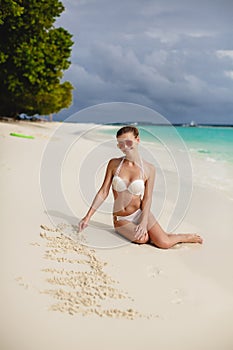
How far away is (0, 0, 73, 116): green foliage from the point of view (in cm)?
545

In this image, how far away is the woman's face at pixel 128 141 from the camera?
49.3 inches

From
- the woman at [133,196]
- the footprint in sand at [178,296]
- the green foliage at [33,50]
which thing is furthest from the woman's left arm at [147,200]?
the green foliage at [33,50]

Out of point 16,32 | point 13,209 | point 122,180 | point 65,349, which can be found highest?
point 16,32

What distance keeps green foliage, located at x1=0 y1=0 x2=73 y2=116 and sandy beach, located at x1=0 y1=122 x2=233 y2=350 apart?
13.9 feet

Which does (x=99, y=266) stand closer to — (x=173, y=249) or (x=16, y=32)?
(x=173, y=249)

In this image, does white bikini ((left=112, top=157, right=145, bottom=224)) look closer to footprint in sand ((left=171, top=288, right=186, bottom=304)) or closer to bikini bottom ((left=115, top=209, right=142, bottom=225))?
bikini bottom ((left=115, top=209, right=142, bottom=225))

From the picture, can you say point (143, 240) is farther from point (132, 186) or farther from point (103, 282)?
point (103, 282)

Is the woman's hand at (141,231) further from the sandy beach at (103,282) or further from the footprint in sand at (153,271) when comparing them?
the footprint in sand at (153,271)

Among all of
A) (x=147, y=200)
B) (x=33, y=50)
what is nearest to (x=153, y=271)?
(x=147, y=200)

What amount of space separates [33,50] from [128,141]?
4848 millimetres

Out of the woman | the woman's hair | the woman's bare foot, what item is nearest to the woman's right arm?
the woman

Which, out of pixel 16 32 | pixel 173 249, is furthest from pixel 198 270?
pixel 16 32

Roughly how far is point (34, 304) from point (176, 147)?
0.84 metres

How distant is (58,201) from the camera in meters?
1.70
